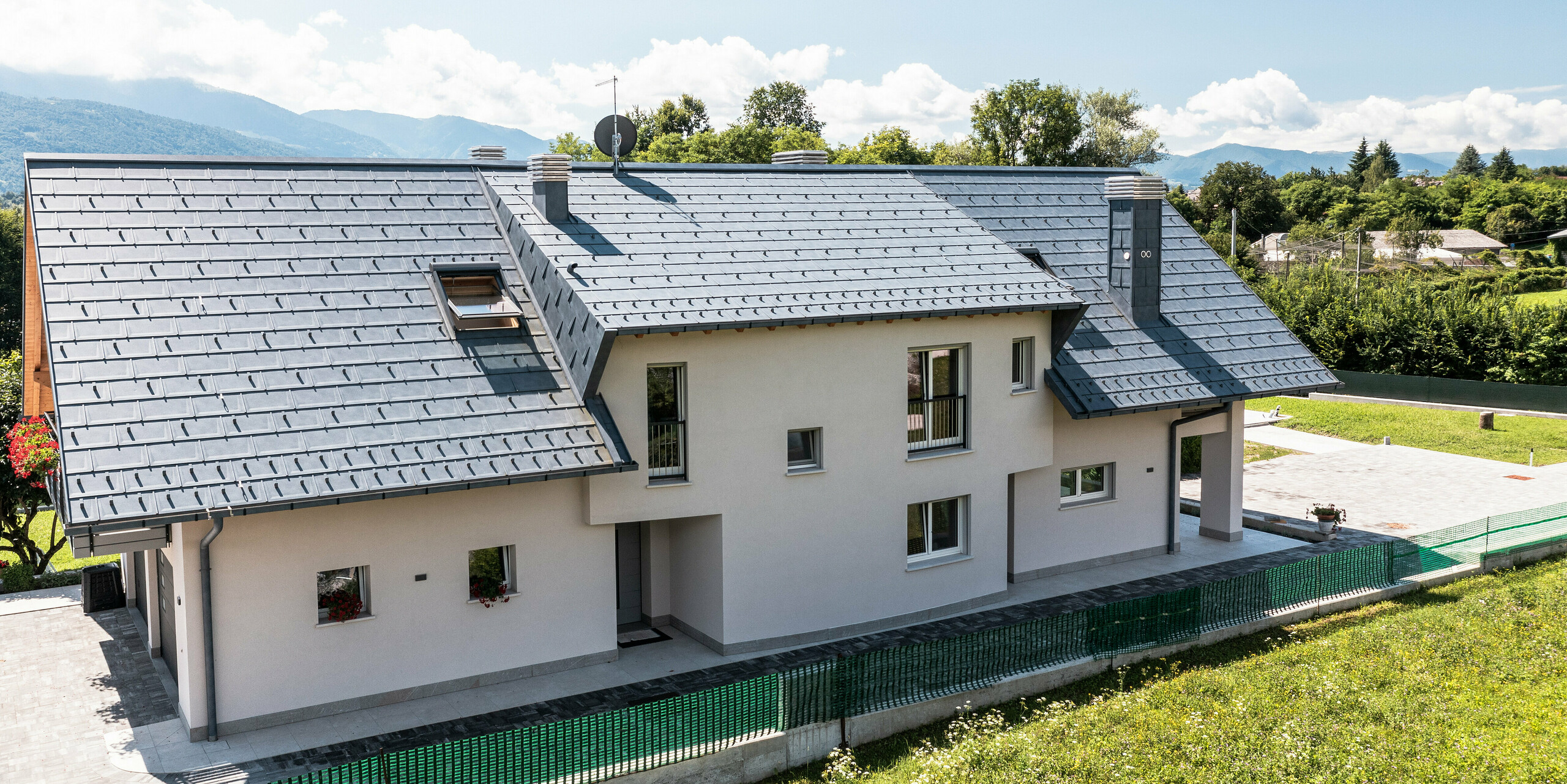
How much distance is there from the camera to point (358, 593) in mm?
13898

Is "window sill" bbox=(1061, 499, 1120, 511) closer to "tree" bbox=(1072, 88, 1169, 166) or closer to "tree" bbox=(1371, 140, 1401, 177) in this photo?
"tree" bbox=(1072, 88, 1169, 166)

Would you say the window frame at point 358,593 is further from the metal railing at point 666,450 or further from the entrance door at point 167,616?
the metal railing at point 666,450

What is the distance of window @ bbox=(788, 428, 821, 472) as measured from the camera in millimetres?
16469

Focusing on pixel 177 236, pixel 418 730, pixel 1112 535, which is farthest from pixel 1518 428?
pixel 177 236

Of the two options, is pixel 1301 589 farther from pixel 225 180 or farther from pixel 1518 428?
pixel 1518 428

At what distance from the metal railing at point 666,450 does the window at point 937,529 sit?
13.6 feet

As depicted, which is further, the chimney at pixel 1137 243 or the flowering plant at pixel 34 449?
the chimney at pixel 1137 243

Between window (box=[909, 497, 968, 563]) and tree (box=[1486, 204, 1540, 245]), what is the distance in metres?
104

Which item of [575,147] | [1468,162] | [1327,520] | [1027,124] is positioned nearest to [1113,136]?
[1027,124]

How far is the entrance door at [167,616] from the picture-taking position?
47.5ft

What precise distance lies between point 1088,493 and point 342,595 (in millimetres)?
13092

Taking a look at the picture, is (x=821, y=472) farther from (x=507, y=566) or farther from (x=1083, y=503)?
(x=1083, y=503)

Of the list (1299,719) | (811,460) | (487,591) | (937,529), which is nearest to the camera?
(1299,719)

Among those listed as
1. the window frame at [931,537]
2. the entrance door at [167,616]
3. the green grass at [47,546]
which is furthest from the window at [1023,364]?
the green grass at [47,546]
